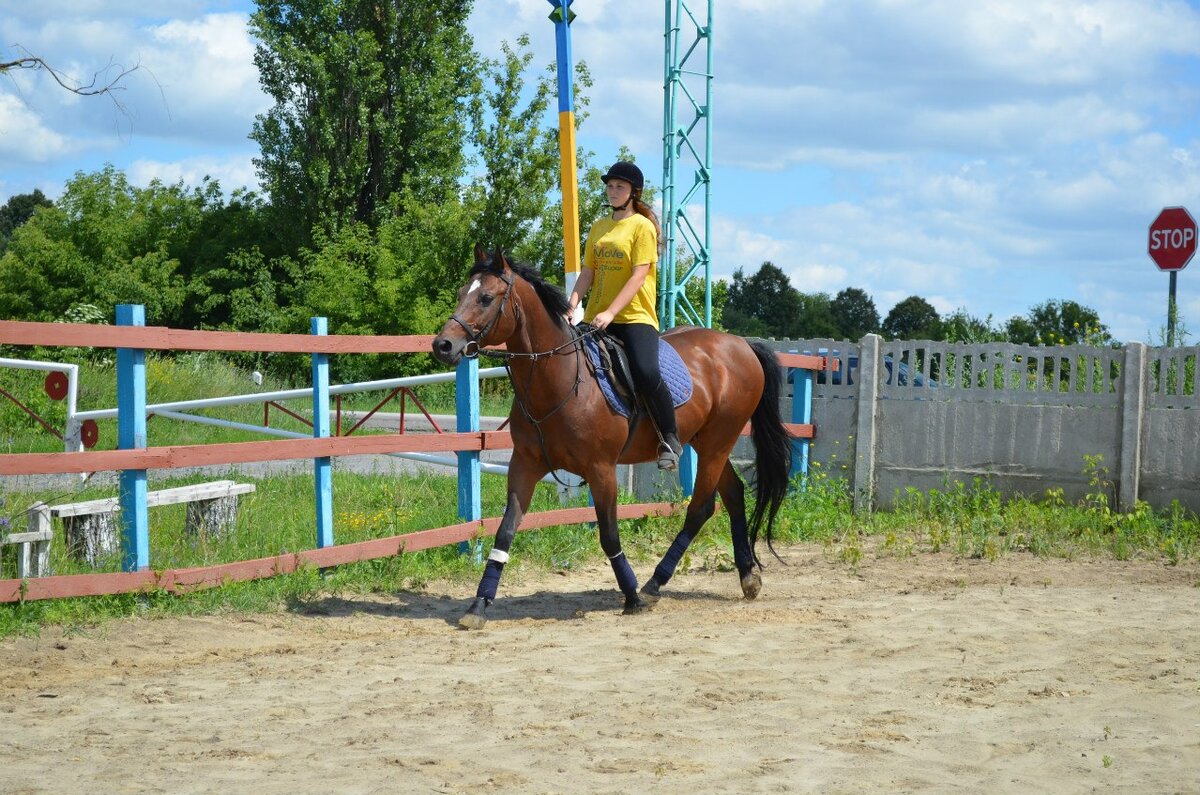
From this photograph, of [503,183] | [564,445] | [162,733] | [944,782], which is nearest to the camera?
[944,782]

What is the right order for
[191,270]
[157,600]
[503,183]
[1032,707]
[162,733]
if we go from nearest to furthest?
1. [162,733]
2. [1032,707]
3. [157,600]
4. [503,183]
5. [191,270]

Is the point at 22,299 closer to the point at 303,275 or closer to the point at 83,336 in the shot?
the point at 303,275

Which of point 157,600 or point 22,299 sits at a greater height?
point 22,299

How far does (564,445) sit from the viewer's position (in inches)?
296

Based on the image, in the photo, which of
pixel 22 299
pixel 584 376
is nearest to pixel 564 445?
pixel 584 376

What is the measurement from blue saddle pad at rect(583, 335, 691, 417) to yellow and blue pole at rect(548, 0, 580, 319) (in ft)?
7.11

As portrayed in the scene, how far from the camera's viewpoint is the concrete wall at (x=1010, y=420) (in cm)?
1087

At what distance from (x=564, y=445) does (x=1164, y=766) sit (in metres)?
3.94

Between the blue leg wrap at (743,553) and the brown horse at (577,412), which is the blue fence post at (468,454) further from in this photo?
the blue leg wrap at (743,553)

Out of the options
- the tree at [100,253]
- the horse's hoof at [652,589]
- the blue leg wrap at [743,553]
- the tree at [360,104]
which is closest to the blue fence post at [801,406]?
the blue leg wrap at [743,553]

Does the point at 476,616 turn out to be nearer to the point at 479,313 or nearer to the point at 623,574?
the point at 623,574

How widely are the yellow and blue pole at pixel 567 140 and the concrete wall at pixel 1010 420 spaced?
3.21 metres

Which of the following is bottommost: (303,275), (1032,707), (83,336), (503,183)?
(1032,707)

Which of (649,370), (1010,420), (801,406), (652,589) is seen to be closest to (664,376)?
(649,370)
